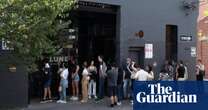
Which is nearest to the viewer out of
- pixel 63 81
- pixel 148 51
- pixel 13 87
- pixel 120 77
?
pixel 13 87

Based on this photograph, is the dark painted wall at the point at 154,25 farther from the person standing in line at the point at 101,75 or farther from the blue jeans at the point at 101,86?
the blue jeans at the point at 101,86

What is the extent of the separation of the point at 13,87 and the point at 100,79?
13.8 feet

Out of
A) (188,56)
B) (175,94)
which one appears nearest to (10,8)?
(175,94)

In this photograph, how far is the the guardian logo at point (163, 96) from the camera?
13.2m

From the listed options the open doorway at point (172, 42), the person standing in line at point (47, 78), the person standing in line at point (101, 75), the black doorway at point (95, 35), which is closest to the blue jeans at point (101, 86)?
the person standing in line at point (101, 75)

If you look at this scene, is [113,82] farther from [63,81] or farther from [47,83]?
[47,83]

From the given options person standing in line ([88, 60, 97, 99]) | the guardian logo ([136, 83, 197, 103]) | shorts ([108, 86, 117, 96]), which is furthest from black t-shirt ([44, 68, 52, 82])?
the guardian logo ([136, 83, 197, 103])

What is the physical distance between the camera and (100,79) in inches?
960

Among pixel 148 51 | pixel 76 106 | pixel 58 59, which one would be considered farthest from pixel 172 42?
pixel 76 106

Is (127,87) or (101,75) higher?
(101,75)

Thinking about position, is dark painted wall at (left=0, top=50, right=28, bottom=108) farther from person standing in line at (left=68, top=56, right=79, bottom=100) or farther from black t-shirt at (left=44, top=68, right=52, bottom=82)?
person standing in line at (left=68, top=56, right=79, bottom=100)

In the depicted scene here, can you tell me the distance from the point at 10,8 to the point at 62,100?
967cm

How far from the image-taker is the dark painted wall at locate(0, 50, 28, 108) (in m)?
21.4

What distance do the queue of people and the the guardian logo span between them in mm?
9193
